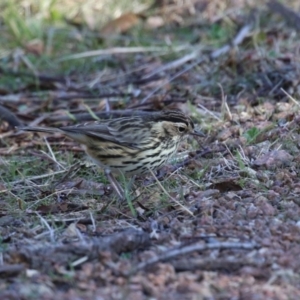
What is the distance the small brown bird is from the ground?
159mm

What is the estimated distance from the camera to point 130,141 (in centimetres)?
636

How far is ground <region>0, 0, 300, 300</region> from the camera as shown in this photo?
15.4ft

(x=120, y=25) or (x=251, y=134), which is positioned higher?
(x=251, y=134)

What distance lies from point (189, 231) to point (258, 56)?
418 centimetres

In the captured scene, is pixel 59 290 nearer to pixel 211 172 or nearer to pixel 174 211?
pixel 174 211

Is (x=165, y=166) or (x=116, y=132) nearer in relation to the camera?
(x=116, y=132)

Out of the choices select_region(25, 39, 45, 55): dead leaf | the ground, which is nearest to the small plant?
the ground

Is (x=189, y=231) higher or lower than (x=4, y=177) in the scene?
higher

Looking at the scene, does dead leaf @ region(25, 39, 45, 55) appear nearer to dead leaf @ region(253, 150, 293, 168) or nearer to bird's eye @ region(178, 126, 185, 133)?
bird's eye @ region(178, 126, 185, 133)

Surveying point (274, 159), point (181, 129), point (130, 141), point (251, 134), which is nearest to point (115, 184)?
point (130, 141)

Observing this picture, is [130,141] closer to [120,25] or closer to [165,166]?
[165,166]

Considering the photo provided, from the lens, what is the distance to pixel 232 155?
22.7ft

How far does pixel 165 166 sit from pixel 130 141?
703 millimetres

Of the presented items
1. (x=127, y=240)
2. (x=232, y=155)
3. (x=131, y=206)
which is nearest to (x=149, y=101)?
(x=232, y=155)
